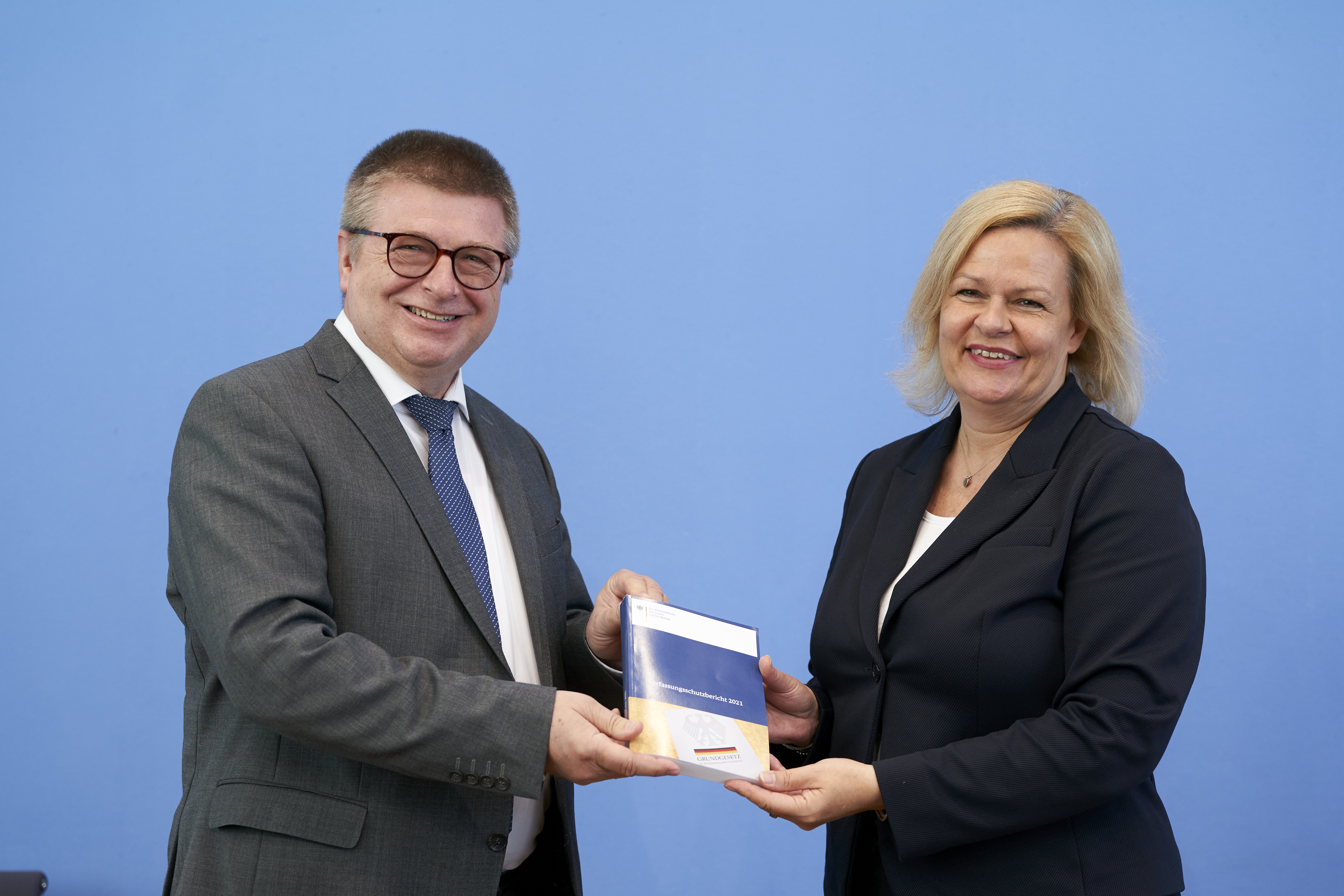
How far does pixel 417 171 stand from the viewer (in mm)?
1865

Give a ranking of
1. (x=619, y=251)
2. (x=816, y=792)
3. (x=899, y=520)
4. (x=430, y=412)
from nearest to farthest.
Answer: (x=816, y=792) → (x=430, y=412) → (x=899, y=520) → (x=619, y=251)

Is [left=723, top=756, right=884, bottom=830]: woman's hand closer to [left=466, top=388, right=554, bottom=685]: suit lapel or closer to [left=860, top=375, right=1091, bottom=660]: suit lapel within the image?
[left=860, top=375, right=1091, bottom=660]: suit lapel

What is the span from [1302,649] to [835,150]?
7.20 ft

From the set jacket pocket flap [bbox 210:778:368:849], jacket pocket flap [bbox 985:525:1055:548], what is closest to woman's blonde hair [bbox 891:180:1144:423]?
jacket pocket flap [bbox 985:525:1055:548]

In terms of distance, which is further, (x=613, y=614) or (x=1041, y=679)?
(x=613, y=614)

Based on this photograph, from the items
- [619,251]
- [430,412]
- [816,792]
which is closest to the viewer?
[816,792]

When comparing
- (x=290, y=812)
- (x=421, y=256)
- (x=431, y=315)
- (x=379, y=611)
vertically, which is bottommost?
(x=290, y=812)

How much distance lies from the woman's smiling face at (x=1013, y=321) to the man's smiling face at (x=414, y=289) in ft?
3.15

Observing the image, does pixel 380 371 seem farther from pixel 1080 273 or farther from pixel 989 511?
pixel 1080 273

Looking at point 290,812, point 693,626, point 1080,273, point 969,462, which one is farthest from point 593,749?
point 1080,273

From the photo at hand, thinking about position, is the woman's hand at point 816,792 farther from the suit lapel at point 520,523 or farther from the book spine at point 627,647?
the suit lapel at point 520,523

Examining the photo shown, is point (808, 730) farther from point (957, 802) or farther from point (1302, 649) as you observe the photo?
point (1302, 649)

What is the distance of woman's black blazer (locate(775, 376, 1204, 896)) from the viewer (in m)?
1.60

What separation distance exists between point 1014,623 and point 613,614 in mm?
754
